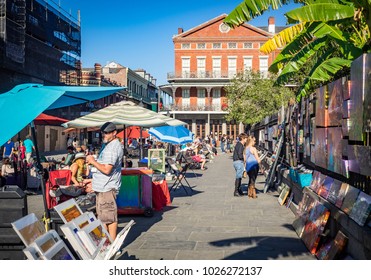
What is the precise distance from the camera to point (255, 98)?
30.9m

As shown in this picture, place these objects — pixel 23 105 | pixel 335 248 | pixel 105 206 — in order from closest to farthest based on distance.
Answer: pixel 23 105
pixel 335 248
pixel 105 206

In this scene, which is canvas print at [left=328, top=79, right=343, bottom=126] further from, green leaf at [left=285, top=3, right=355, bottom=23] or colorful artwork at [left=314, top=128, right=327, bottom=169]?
green leaf at [left=285, top=3, right=355, bottom=23]

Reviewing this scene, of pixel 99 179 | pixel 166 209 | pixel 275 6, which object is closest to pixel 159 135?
pixel 166 209

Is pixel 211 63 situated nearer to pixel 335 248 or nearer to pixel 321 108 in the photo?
pixel 321 108

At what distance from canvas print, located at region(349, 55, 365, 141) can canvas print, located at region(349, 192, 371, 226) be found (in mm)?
746

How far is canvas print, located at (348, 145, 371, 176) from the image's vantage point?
5.15 metres

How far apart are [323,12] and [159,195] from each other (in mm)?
5218

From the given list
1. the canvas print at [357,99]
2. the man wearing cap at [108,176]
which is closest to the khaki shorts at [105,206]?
the man wearing cap at [108,176]

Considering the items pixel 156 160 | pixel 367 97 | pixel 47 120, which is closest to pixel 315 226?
pixel 367 97

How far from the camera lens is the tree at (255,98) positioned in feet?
99.5

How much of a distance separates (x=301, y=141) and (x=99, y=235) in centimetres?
679
